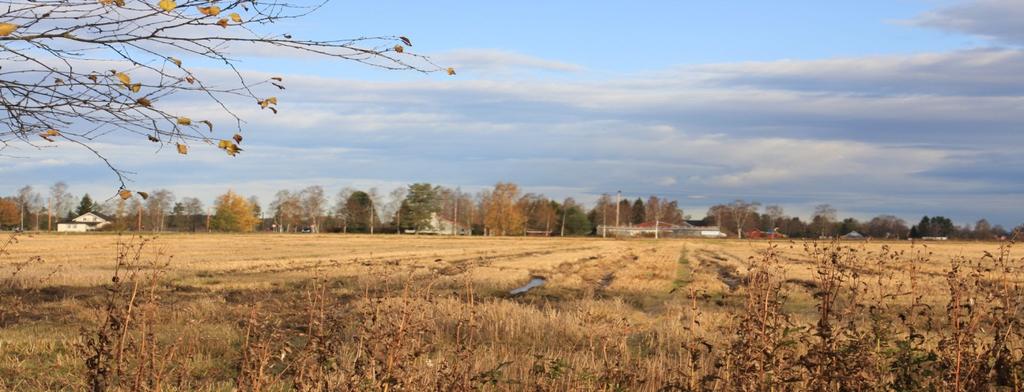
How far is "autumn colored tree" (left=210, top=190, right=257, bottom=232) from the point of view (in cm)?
14925

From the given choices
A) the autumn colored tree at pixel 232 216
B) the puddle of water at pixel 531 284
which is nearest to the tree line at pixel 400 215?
the autumn colored tree at pixel 232 216

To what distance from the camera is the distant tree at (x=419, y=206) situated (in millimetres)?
160000

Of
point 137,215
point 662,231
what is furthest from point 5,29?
point 662,231

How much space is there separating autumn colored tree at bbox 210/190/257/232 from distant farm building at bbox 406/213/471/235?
29294 millimetres

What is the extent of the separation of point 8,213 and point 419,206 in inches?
2632

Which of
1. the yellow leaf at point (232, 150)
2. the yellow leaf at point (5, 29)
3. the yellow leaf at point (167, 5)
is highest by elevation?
the yellow leaf at point (167, 5)

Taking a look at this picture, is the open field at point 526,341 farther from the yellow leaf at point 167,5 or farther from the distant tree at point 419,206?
the distant tree at point 419,206

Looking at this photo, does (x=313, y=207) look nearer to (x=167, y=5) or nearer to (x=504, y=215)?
(x=504, y=215)

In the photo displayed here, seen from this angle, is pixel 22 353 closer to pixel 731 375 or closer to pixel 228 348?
pixel 228 348

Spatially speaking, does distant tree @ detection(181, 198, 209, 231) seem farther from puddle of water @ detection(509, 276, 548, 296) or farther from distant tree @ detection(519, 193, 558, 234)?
puddle of water @ detection(509, 276, 548, 296)

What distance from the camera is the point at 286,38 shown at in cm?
429

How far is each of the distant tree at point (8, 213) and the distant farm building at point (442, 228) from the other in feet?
211

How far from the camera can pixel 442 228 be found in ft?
570

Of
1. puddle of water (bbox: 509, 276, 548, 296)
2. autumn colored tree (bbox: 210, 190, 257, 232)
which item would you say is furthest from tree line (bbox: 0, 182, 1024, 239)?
puddle of water (bbox: 509, 276, 548, 296)
